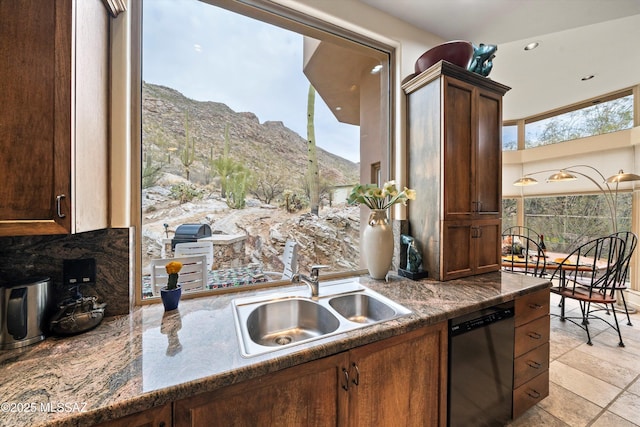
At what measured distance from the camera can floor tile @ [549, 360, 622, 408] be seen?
5.99ft

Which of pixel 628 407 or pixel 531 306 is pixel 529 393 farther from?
pixel 628 407

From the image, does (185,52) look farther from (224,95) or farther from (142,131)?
(142,131)

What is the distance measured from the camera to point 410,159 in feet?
6.55

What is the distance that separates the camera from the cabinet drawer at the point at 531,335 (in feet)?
5.03

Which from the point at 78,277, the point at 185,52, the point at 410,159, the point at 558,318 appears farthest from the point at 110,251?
the point at 558,318

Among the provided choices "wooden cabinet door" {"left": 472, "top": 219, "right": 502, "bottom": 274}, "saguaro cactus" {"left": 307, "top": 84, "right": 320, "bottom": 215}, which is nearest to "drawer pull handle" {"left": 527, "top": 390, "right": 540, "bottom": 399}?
"wooden cabinet door" {"left": 472, "top": 219, "right": 502, "bottom": 274}

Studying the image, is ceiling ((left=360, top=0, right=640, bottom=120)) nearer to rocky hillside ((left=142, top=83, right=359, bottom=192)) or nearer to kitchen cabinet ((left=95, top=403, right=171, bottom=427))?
rocky hillside ((left=142, top=83, right=359, bottom=192))

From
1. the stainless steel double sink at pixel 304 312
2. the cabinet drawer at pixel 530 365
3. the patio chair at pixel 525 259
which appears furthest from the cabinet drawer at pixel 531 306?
the patio chair at pixel 525 259

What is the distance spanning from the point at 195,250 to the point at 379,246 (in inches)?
49.6

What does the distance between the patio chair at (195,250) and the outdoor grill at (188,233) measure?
26 mm

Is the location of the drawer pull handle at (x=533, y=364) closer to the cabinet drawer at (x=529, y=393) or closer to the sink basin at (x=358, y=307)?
the cabinet drawer at (x=529, y=393)

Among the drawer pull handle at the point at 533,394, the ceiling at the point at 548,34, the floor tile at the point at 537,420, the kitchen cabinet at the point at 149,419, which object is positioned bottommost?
the floor tile at the point at 537,420

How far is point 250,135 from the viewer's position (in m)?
1.86

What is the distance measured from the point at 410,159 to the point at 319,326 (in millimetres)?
1437
